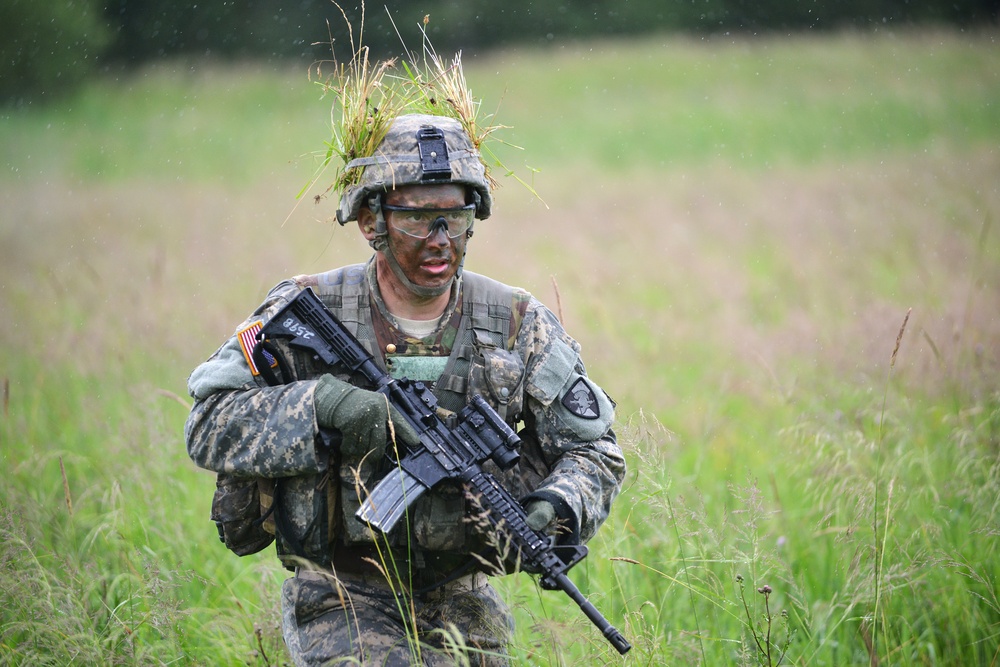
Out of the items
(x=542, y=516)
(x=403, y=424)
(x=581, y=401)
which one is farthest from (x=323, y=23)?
(x=542, y=516)

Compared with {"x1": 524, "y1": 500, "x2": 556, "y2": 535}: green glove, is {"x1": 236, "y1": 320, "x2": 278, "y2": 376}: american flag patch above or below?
above

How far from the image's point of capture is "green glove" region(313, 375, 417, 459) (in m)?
3.39

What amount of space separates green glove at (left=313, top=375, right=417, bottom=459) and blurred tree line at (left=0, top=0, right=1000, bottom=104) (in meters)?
19.5

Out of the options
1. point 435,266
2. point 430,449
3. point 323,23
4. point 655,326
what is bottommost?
point 655,326

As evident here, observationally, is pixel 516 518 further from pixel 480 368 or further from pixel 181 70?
pixel 181 70

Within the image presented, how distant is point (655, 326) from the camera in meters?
9.27

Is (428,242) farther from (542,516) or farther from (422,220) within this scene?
(542,516)

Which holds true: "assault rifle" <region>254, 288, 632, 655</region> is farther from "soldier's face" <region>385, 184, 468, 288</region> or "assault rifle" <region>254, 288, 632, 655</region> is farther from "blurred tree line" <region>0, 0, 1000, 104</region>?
"blurred tree line" <region>0, 0, 1000, 104</region>

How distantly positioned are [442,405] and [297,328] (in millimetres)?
574

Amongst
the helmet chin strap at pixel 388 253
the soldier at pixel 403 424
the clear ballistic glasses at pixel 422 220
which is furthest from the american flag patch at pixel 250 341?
the clear ballistic glasses at pixel 422 220

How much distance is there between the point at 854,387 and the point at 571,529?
3979 mm

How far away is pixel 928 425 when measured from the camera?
613 cm

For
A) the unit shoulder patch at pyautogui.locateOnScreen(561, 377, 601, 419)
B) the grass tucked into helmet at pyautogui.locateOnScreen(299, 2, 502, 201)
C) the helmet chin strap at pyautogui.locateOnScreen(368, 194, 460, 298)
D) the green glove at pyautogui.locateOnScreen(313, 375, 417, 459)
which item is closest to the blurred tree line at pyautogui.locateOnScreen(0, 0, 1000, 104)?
the grass tucked into helmet at pyautogui.locateOnScreen(299, 2, 502, 201)

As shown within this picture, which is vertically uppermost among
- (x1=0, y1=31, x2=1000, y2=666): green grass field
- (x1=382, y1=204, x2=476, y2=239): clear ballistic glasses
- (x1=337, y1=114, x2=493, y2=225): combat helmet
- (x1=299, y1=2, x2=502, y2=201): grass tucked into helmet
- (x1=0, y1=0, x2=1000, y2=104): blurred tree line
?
(x1=0, y1=0, x2=1000, y2=104): blurred tree line
